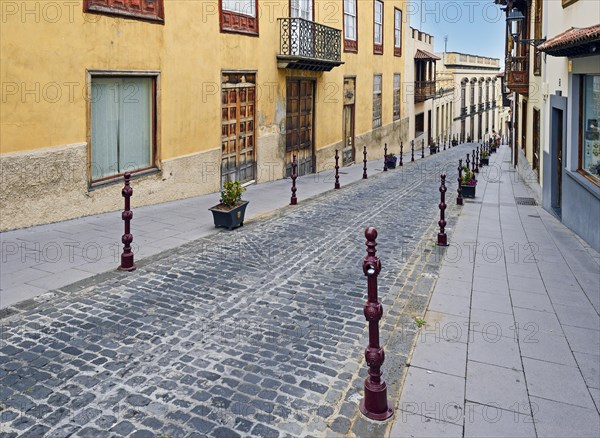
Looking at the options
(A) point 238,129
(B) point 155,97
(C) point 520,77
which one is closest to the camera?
(B) point 155,97

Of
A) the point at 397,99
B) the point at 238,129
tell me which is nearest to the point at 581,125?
the point at 238,129

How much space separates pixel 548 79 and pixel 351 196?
5.85 meters

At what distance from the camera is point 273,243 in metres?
9.59

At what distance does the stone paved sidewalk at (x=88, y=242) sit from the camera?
7160mm

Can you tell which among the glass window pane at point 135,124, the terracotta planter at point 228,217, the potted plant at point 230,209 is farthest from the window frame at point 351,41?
the terracotta planter at point 228,217

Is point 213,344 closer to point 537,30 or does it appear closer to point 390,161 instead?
point 537,30

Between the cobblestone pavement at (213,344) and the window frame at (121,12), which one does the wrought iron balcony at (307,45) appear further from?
the cobblestone pavement at (213,344)

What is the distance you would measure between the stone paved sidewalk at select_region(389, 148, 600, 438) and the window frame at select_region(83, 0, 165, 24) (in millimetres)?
7859

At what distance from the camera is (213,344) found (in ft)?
17.9

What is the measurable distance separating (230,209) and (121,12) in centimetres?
459

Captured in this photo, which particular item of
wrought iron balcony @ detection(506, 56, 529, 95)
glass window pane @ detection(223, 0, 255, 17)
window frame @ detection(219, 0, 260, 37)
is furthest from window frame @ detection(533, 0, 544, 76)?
glass window pane @ detection(223, 0, 255, 17)

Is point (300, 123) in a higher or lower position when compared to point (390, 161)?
higher

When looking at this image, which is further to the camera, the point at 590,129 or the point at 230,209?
the point at 230,209

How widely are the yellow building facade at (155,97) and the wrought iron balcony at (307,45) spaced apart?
0.14 feet
